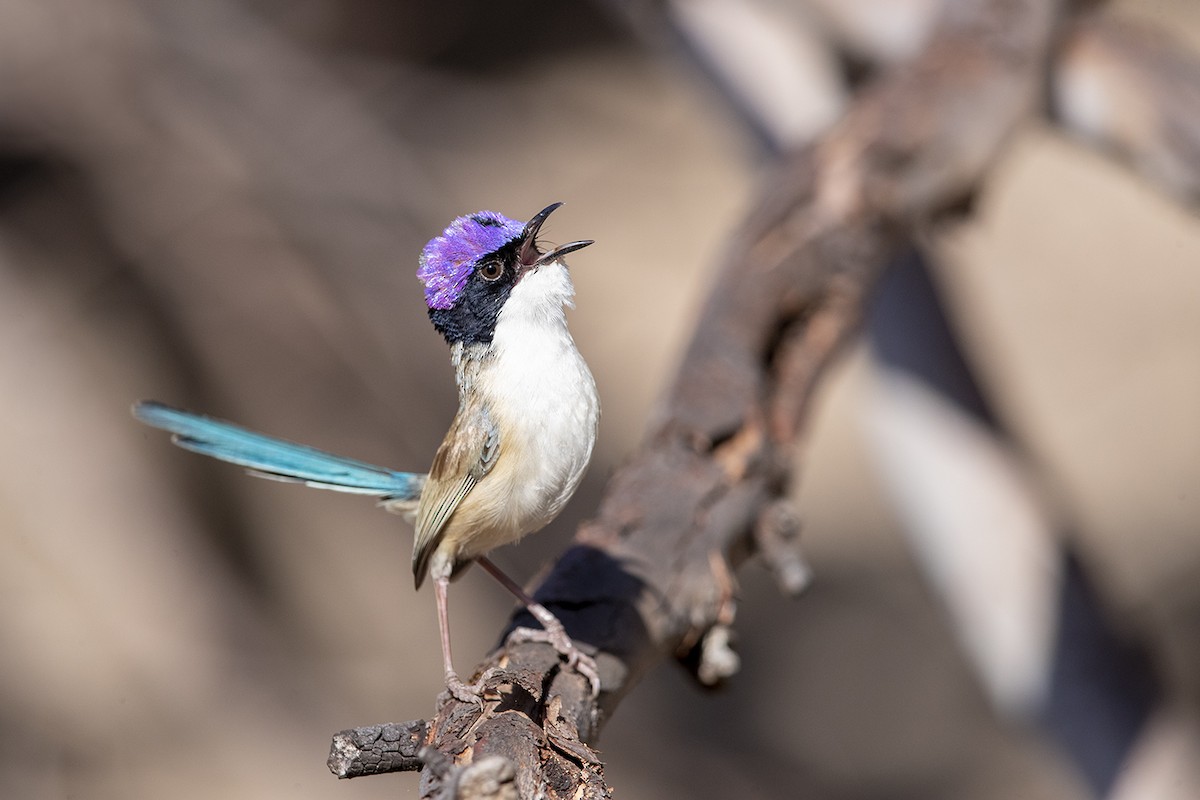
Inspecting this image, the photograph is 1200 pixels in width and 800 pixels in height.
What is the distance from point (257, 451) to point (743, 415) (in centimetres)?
132

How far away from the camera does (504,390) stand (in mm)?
2816

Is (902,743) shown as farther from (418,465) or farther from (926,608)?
(418,465)

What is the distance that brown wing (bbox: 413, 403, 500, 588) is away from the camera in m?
2.83

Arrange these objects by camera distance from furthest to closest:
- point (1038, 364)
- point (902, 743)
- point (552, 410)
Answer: point (1038, 364) → point (902, 743) → point (552, 410)

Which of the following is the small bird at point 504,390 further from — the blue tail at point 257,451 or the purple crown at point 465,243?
the blue tail at point 257,451

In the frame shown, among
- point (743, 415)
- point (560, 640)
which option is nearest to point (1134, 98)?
point (743, 415)

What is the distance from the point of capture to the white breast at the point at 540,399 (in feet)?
9.03

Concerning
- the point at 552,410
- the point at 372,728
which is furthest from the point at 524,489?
the point at 372,728

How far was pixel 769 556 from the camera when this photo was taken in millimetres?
3365

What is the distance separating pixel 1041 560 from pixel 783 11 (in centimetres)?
265

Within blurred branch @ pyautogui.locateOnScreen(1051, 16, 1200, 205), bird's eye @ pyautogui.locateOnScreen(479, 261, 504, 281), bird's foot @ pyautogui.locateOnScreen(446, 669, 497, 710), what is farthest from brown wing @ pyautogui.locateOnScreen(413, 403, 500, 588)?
blurred branch @ pyautogui.locateOnScreen(1051, 16, 1200, 205)

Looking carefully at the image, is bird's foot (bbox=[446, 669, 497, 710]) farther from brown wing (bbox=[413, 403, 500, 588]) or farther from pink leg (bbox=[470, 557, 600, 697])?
brown wing (bbox=[413, 403, 500, 588])

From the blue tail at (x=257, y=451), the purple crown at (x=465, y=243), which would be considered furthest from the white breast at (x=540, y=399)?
the blue tail at (x=257, y=451)

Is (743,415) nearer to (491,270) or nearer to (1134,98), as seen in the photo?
(491,270)
